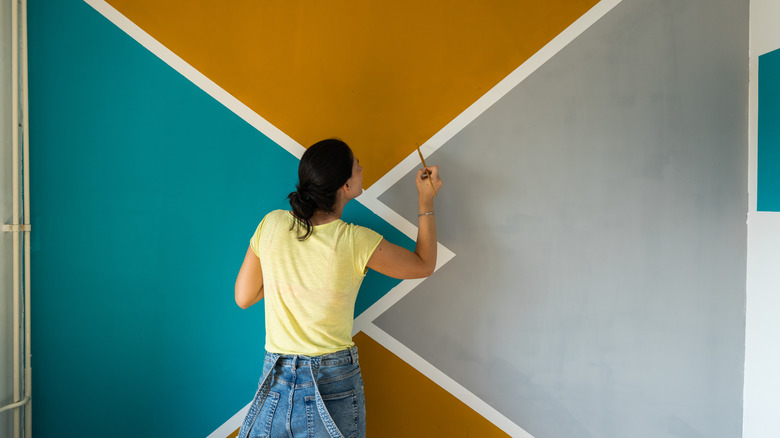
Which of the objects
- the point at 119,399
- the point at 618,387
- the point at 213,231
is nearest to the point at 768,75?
the point at 618,387

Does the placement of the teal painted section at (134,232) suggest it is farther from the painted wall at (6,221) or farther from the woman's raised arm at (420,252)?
the woman's raised arm at (420,252)

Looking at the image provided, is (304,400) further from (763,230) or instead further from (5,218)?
(763,230)

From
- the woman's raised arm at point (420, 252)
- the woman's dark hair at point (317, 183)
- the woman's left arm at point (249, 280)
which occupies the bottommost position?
the woman's left arm at point (249, 280)

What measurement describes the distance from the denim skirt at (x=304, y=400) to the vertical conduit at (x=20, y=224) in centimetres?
86

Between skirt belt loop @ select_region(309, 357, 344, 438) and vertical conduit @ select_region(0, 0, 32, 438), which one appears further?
vertical conduit @ select_region(0, 0, 32, 438)

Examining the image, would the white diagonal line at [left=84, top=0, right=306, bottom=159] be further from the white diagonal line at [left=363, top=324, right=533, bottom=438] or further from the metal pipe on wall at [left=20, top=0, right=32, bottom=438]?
the white diagonal line at [left=363, top=324, right=533, bottom=438]

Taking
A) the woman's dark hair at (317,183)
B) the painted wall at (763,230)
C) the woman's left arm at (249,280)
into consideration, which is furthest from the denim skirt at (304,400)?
the painted wall at (763,230)

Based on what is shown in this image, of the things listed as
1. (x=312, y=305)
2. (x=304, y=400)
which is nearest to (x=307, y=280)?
(x=312, y=305)

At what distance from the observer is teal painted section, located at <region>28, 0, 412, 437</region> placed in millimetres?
1519

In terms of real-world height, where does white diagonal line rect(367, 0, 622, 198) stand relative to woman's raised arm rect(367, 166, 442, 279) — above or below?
above

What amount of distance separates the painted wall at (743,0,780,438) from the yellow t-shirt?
1.36m

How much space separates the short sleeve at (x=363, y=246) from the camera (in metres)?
1.23

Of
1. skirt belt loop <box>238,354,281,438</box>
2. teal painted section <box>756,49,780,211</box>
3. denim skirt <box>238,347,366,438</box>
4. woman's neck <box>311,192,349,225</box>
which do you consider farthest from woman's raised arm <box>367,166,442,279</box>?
teal painted section <box>756,49,780,211</box>

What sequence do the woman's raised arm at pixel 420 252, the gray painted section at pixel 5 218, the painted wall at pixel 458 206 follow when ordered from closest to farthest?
the woman's raised arm at pixel 420 252 < the gray painted section at pixel 5 218 < the painted wall at pixel 458 206
